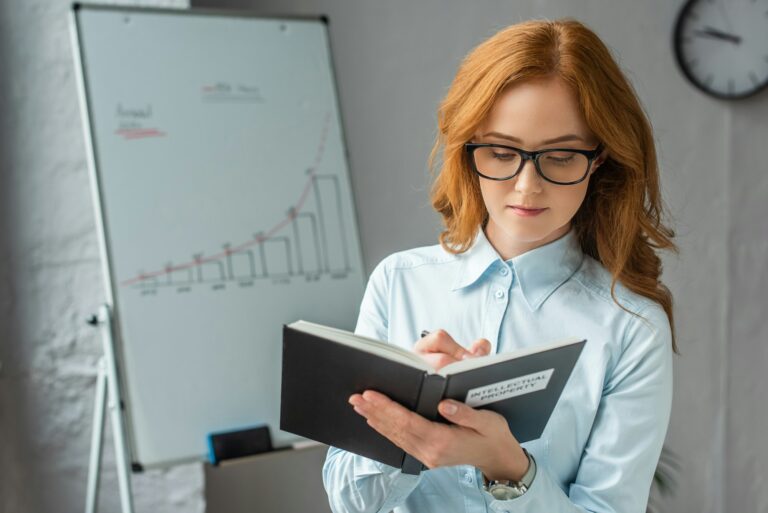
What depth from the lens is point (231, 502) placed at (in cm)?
254

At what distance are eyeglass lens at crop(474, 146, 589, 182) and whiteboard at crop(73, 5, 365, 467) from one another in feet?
3.57

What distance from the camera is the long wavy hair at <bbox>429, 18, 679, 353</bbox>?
96cm

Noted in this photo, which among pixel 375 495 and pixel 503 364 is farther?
pixel 375 495

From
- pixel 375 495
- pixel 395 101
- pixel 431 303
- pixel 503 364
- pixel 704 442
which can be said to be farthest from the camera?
pixel 704 442

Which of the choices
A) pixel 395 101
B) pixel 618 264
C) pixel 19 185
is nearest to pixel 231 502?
pixel 19 185

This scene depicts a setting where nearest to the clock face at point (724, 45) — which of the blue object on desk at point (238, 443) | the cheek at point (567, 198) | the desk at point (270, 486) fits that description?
the desk at point (270, 486)

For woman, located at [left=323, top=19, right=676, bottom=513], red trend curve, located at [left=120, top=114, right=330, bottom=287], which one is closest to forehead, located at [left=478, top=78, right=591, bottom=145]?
woman, located at [left=323, top=19, right=676, bottom=513]

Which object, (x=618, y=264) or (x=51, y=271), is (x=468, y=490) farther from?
(x=51, y=271)

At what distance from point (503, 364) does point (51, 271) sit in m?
1.70

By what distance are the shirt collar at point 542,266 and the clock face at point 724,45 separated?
2105 millimetres

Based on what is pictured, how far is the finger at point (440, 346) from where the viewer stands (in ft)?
2.95

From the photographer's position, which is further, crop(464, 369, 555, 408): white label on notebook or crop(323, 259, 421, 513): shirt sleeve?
crop(323, 259, 421, 513): shirt sleeve

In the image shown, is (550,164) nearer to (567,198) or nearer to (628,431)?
(567,198)

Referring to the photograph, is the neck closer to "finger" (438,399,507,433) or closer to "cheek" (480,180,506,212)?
"cheek" (480,180,506,212)
